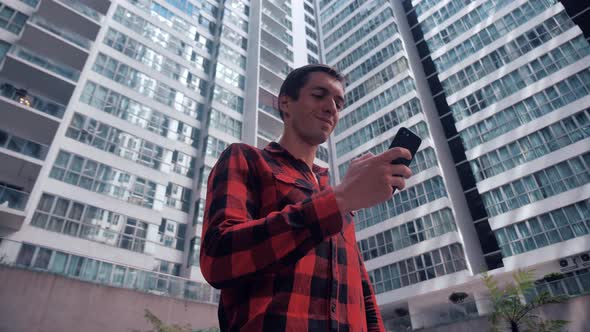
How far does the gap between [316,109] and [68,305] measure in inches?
792

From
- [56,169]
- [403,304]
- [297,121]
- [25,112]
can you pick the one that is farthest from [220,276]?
[403,304]

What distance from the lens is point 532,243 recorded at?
88.6ft

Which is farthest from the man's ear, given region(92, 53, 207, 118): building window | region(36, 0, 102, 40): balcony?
region(36, 0, 102, 40): balcony

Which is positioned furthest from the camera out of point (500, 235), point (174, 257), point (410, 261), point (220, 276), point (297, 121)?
point (410, 261)

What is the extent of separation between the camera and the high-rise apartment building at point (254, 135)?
880 inches

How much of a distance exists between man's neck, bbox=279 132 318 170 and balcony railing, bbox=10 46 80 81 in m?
28.9

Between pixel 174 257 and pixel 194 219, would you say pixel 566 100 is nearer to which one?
pixel 194 219

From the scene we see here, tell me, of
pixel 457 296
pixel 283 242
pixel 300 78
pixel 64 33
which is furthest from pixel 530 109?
pixel 64 33

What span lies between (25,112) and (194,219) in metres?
12.5

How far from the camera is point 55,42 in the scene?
25328 mm

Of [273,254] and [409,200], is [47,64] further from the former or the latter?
[273,254]

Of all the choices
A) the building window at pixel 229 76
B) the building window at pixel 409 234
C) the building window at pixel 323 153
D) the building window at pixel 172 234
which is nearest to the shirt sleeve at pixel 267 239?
the building window at pixel 172 234

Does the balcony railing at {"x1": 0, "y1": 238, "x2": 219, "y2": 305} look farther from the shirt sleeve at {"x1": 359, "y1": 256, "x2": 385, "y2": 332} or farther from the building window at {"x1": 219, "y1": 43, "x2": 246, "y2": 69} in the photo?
the building window at {"x1": 219, "y1": 43, "x2": 246, "y2": 69}

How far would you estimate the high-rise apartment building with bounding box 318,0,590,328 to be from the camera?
87.8 ft
